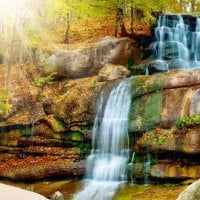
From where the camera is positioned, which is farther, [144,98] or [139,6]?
[139,6]

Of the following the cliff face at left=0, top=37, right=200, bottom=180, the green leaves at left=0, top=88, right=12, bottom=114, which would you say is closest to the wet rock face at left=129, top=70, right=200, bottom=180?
the cliff face at left=0, top=37, right=200, bottom=180

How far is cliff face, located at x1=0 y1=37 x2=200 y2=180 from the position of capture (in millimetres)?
12695

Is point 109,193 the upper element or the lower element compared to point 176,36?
lower

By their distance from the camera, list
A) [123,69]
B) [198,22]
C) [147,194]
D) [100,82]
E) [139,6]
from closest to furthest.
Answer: [147,194] → [100,82] → [123,69] → [139,6] → [198,22]

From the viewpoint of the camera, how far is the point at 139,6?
19.3 meters

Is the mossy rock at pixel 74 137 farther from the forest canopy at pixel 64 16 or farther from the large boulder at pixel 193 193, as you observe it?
the large boulder at pixel 193 193

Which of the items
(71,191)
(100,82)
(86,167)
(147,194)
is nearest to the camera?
(147,194)

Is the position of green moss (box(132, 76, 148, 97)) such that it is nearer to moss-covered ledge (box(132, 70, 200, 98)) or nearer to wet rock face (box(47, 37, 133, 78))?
moss-covered ledge (box(132, 70, 200, 98))

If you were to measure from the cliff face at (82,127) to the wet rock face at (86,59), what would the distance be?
661 mm

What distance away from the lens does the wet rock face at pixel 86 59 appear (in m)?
19.0

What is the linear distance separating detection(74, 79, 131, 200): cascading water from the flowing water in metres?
3.87

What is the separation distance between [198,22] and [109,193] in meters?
11.8

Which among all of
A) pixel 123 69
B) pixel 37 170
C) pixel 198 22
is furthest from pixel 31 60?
pixel 198 22

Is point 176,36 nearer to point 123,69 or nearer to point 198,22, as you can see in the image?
point 198,22
